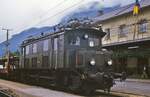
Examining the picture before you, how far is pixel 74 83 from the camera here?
69.0ft

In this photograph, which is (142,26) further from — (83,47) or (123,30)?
(83,47)

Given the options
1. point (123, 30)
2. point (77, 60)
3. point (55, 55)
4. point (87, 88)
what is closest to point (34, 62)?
point (55, 55)

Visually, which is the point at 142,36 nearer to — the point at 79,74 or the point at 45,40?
the point at 45,40

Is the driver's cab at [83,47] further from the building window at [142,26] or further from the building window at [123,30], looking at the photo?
the building window at [123,30]

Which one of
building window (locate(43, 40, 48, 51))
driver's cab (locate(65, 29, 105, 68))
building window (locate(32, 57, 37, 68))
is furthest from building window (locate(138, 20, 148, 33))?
driver's cab (locate(65, 29, 105, 68))

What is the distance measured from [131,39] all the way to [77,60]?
76.7 feet

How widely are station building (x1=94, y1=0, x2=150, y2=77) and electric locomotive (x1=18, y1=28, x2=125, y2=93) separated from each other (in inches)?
602

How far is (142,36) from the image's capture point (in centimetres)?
4206

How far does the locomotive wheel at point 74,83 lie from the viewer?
20484mm

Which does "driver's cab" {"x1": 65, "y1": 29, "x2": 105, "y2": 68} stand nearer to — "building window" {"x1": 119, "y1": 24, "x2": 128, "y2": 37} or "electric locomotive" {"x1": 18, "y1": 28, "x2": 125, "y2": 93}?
"electric locomotive" {"x1": 18, "y1": 28, "x2": 125, "y2": 93}

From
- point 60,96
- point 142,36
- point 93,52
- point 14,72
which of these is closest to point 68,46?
point 93,52

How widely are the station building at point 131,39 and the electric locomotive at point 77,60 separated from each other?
15295 mm

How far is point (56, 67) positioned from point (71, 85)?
200 cm

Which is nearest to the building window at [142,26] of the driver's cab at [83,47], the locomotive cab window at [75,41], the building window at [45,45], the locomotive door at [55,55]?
the building window at [45,45]
